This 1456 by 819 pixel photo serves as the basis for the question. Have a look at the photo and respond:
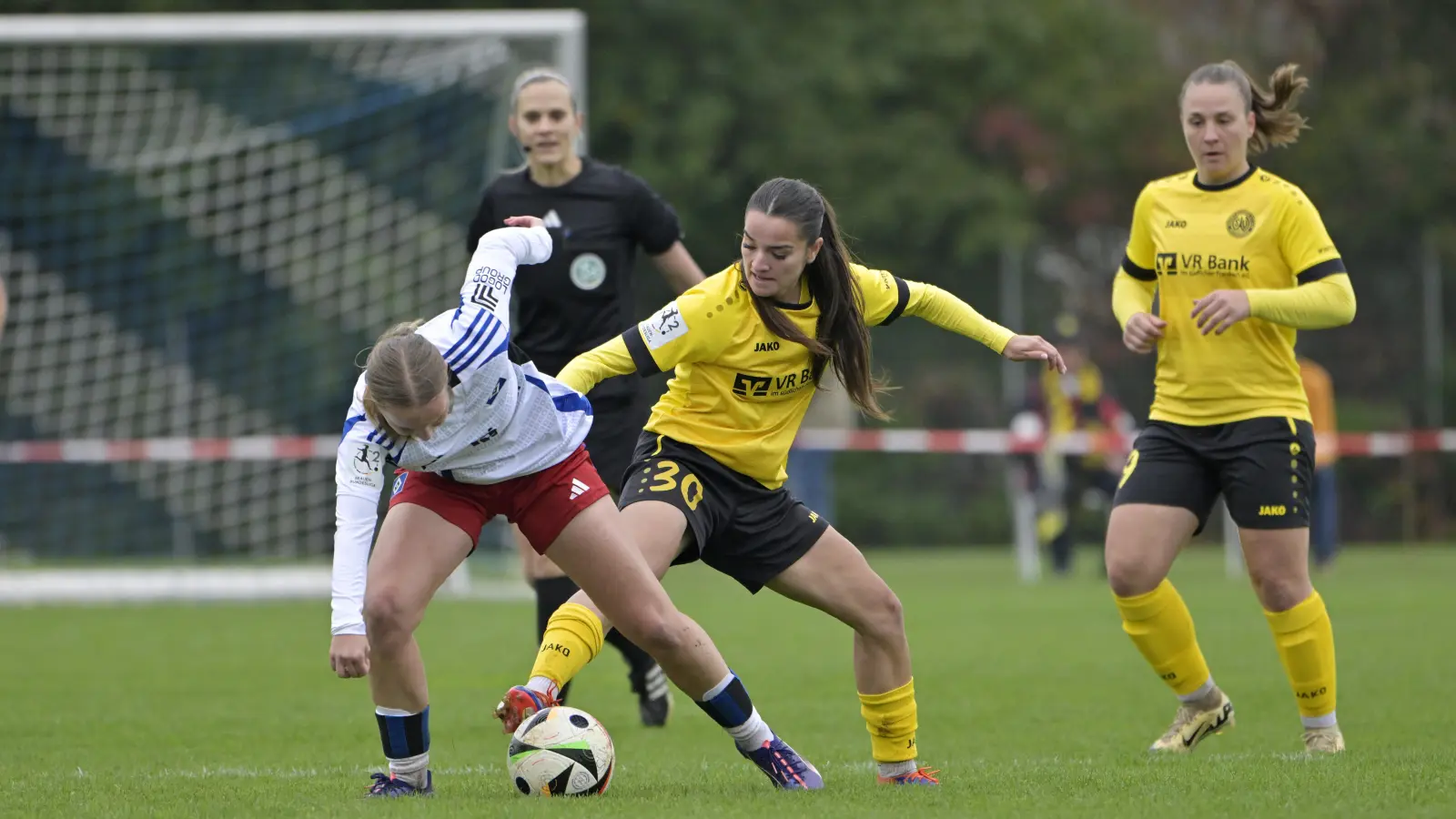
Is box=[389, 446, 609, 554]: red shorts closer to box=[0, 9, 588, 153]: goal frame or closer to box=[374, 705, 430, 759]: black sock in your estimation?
box=[374, 705, 430, 759]: black sock

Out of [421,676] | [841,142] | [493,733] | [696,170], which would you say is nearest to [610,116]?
[696,170]

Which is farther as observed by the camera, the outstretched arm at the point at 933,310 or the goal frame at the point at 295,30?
the goal frame at the point at 295,30

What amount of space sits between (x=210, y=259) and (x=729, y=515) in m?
11.7

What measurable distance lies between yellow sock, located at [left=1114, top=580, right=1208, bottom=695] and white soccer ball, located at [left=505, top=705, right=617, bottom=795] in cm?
202

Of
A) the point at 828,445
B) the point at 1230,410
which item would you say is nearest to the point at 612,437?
the point at 1230,410

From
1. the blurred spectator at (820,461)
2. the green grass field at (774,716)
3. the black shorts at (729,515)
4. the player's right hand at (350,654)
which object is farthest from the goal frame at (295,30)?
the player's right hand at (350,654)

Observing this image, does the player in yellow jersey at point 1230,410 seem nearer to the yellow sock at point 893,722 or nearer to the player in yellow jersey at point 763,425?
the player in yellow jersey at point 763,425

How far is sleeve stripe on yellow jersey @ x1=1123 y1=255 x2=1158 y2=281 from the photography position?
6.48 meters

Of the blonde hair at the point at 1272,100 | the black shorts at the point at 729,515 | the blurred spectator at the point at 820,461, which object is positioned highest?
the blonde hair at the point at 1272,100

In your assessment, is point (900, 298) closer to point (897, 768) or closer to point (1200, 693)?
point (897, 768)

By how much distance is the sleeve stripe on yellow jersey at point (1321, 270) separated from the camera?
19.7 feet

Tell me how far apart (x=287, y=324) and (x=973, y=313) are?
12210 millimetres

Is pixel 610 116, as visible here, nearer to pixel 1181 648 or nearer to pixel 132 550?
pixel 132 550

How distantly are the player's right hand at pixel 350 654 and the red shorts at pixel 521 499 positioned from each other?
22.3 inches
